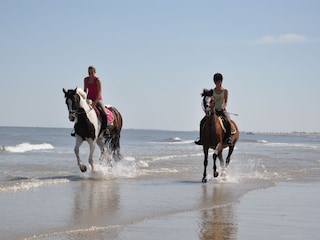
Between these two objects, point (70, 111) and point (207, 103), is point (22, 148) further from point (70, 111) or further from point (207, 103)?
point (207, 103)

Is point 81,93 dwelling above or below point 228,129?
above

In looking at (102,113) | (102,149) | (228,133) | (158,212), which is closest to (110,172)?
(102,149)

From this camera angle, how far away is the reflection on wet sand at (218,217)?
23.4ft

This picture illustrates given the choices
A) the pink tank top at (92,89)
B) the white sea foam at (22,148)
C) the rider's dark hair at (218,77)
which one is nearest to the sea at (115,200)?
the pink tank top at (92,89)

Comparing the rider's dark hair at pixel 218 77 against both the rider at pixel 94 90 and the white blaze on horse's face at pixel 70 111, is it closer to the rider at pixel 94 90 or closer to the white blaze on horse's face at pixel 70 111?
the rider at pixel 94 90

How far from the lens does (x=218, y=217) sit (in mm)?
8438

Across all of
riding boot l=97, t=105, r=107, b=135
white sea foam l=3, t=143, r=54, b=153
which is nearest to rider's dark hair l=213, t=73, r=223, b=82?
riding boot l=97, t=105, r=107, b=135

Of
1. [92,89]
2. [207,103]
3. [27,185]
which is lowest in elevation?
[27,185]

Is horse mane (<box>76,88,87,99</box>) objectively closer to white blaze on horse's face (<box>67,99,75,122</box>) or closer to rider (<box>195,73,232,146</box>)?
white blaze on horse's face (<box>67,99,75,122</box>)

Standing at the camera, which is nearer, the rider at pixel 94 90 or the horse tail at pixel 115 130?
the rider at pixel 94 90

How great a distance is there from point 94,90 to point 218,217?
7012 mm

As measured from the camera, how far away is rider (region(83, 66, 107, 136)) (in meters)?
14.6

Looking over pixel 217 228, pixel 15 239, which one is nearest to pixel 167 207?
pixel 217 228

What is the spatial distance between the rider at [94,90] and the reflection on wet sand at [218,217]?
3981 mm
